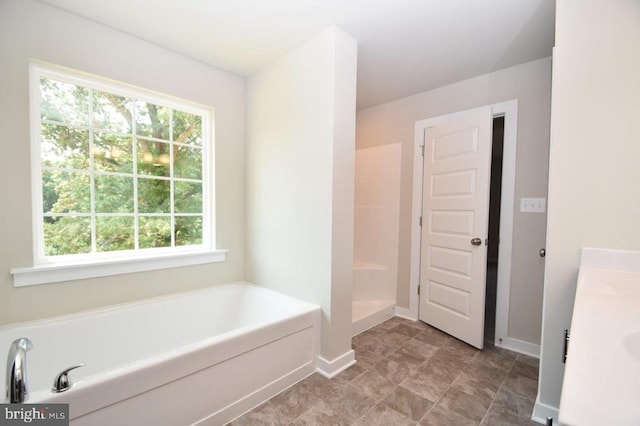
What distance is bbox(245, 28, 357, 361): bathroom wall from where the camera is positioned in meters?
1.91

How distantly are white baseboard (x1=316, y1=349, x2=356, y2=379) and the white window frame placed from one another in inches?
50.4

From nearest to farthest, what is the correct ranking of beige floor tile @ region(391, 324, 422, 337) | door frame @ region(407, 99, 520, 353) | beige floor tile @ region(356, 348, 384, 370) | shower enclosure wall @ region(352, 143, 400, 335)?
beige floor tile @ region(356, 348, 384, 370) → door frame @ region(407, 99, 520, 353) → beige floor tile @ region(391, 324, 422, 337) → shower enclosure wall @ region(352, 143, 400, 335)

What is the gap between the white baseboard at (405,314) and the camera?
114 inches

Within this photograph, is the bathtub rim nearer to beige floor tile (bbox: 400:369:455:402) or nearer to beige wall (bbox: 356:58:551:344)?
beige floor tile (bbox: 400:369:455:402)

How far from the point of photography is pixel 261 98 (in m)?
2.47

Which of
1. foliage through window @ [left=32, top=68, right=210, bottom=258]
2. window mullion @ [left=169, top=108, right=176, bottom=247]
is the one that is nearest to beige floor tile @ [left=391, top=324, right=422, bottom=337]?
foliage through window @ [left=32, top=68, right=210, bottom=258]

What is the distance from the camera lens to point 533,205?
2219mm

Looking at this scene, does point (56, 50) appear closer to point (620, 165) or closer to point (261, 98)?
point (261, 98)

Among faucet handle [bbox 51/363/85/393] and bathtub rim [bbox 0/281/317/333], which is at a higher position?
faucet handle [bbox 51/363/85/393]

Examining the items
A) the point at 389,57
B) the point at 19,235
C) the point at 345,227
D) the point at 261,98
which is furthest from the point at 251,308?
the point at 389,57

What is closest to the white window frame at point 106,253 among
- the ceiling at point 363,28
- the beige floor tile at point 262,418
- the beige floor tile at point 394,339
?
the ceiling at point 363,28

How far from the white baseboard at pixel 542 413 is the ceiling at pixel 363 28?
2265 mm

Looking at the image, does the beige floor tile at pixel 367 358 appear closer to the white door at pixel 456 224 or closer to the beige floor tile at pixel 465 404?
the beige floor tile at pixel 465 404

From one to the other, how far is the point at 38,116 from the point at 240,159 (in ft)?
4.50
